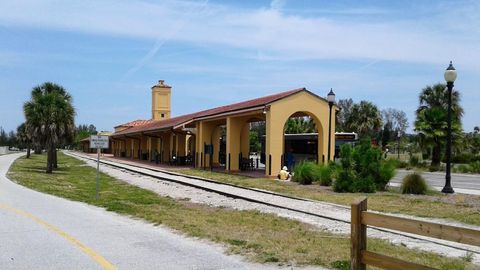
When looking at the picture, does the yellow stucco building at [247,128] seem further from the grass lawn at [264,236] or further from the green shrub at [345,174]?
the grass lawn at [264,236]

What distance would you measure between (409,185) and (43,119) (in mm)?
27183

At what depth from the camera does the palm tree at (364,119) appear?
64.0m

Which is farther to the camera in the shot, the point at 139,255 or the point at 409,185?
the point at 409,185

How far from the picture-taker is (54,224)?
11.5m

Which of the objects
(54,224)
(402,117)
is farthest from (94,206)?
(402,117)

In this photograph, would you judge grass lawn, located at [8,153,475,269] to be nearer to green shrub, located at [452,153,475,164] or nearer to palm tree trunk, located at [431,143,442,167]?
palm tree trunk, located at [431,143,442,167]

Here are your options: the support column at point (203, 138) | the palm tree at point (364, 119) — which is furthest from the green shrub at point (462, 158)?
the support column at point (203, 138)

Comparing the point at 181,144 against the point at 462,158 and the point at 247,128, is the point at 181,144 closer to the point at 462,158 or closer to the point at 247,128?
the point at 247,128

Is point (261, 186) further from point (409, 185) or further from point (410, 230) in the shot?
point (410, 230)

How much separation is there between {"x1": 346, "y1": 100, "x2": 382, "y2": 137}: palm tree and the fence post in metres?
59.1

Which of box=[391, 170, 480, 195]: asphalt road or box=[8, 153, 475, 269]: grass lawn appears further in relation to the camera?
box=[391, 170, 480, 195]: asphalt road

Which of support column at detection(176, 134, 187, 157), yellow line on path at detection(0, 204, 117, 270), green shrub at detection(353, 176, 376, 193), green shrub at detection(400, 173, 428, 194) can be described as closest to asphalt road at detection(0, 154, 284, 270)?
yellow line on path at detection(0, 204, 117, 270)

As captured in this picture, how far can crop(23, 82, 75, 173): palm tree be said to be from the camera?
37.2m

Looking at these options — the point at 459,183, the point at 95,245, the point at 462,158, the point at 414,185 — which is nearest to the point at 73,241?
the point at 95,245
